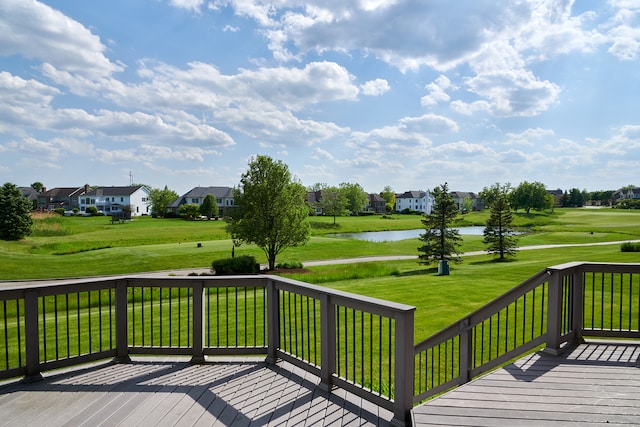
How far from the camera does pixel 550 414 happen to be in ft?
11.6

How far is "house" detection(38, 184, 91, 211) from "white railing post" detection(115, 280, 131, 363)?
11210cm

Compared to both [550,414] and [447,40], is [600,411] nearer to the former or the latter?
[550,414]

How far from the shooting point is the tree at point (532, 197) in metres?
93.0

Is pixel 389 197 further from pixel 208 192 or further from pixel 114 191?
pixel 114 191

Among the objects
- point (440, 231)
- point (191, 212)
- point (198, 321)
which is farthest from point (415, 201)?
point (198, 321)

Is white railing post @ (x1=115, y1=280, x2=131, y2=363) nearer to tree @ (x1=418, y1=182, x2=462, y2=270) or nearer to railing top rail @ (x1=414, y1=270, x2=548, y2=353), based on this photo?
railing top rail @ (x1=414, y1=270, x2=548, y2=353)

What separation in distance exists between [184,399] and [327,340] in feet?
5.56

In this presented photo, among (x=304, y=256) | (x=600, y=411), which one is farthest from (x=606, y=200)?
(x=600, y=411)

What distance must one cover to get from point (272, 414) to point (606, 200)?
170 m

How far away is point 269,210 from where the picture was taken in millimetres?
28203

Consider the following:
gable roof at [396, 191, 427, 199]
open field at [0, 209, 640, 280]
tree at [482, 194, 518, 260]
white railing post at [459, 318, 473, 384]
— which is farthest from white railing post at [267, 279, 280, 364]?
gable roof at [396, 191, 427, 199]

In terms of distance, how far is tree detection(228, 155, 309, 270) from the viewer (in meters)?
28.0

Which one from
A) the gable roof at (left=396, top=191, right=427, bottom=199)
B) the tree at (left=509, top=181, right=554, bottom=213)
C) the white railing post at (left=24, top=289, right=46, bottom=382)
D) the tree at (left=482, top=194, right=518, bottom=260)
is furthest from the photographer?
the gable roof at (left=396, top=191, right=427, bottom=199)

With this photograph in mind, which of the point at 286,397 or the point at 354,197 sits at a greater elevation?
the point at 354,197
